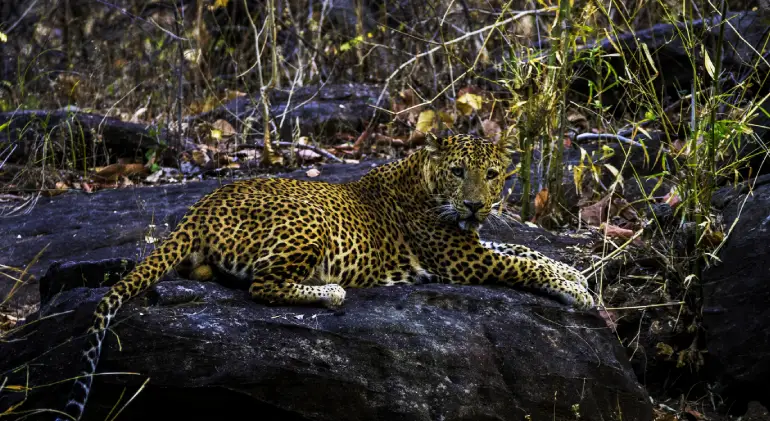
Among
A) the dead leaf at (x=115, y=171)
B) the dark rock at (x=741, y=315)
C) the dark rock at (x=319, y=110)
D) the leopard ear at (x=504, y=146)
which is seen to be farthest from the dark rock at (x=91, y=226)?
the dark rock at (x=741, y=315)

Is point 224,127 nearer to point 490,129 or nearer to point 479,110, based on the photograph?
point 479,110

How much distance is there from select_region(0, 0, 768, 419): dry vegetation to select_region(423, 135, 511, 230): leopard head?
917 mm

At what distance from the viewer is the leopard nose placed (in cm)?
650

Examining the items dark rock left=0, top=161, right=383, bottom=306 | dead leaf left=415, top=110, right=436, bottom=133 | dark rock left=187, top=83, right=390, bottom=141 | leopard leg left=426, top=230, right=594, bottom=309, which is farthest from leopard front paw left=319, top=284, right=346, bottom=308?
dark rock left=187, top=83, right=390, bottom=141

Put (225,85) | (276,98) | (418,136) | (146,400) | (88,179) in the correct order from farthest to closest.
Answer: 1. (225,85)
2. (276,98)
3. (418,136)
4. (88,179)
5. (146,400)

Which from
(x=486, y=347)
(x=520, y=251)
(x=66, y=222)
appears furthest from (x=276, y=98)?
(x=486, y=347)

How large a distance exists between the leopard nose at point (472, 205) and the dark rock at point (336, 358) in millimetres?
605

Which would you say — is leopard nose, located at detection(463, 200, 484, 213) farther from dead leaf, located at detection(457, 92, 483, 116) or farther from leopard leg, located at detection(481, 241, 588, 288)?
dead leaf, located at detection(457, 92, 483, 116)

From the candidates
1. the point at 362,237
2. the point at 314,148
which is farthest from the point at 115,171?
the point at 362,237

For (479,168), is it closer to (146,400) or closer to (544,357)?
(544,357)

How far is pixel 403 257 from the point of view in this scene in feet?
22.3

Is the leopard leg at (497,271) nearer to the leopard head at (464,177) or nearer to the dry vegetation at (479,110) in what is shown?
the leopard head at (464,177)

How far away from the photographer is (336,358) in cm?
528

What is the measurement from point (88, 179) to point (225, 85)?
188 inches
